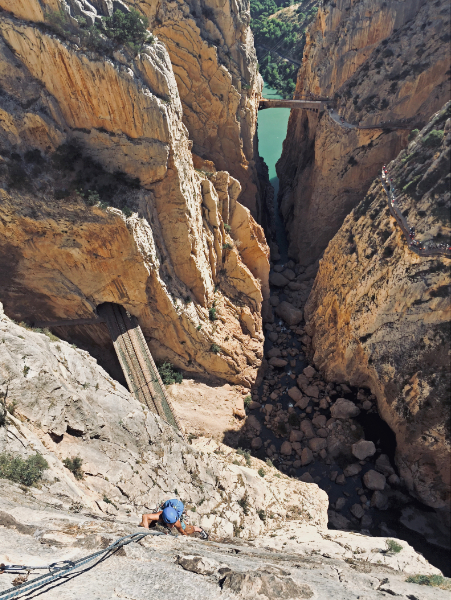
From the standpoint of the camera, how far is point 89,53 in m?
13.6

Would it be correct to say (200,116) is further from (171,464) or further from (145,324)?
(171,464)

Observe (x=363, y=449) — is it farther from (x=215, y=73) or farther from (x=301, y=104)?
(x=301, y=104)

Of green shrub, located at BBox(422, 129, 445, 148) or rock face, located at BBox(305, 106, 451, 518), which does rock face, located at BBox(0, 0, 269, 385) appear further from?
green shrub, located at BBox(422, 129, 445, 148)

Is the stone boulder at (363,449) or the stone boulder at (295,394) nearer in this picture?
the stone boulder at (363,449)

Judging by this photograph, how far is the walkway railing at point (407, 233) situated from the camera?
1468 cm

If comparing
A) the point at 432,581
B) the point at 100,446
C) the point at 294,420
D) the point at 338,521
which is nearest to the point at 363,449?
the point at 338,521

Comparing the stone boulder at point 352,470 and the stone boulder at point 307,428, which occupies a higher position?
the stone boulder at point 307,428

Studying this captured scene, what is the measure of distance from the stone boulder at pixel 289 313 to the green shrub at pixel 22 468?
724 inches

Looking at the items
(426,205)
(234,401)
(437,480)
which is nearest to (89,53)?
(426,205)

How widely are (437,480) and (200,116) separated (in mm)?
23247

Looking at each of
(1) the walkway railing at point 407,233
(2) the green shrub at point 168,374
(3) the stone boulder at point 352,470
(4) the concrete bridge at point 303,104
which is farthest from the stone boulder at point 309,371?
(4) the concrete bridge at point 303,104

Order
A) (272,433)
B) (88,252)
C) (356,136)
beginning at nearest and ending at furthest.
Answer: (88,252) → (272,433) → (356,136)

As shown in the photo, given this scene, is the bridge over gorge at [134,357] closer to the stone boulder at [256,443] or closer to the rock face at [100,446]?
the stone boulder at [256,443]

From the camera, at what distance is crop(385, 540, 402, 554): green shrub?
1128cm
